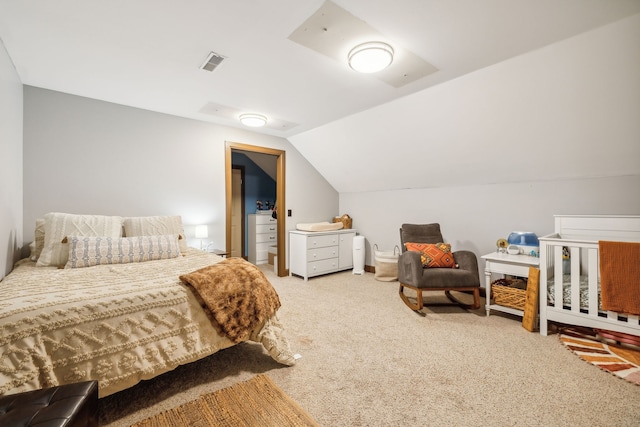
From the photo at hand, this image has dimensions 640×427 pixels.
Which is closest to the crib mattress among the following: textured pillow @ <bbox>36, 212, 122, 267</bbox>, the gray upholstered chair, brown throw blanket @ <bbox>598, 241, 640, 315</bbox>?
brown throw blanket @ <bbox>598, 241, 640, 315</bbox>

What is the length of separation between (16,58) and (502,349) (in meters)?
4.50

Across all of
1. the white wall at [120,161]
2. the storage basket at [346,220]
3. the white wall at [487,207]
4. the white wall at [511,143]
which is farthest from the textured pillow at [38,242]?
the white wall at [487,207]

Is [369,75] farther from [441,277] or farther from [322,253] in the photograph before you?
[322,253]

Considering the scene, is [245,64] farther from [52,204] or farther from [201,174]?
[52,204]

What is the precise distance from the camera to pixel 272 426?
137 centimetres

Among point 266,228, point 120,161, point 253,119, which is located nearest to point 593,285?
point 253,119

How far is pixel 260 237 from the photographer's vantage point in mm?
5324

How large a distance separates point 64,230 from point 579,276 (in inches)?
172

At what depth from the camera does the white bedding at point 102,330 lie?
4.06 feet

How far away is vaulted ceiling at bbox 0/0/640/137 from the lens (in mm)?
1639

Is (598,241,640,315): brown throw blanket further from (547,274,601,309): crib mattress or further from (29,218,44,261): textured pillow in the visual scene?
(29,218,44,261): textured pillow

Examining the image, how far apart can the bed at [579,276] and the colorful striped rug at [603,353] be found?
0.15m

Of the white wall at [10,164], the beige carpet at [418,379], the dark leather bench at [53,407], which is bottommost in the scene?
the beige carpet at [418,379]

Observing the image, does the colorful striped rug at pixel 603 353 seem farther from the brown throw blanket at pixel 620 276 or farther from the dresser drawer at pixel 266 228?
the dresser drawer at pixel 266 228
